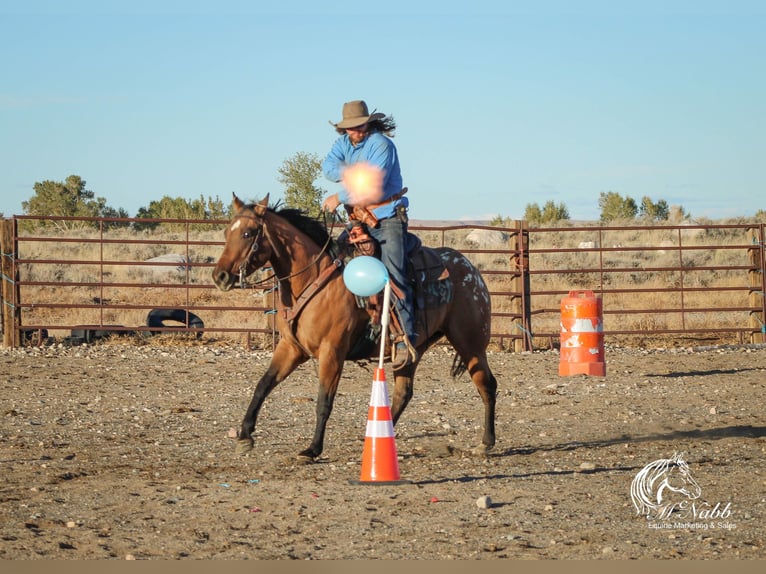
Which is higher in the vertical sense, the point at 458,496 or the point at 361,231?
the point at 361,231

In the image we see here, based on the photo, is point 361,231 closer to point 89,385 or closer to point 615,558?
point 615,558

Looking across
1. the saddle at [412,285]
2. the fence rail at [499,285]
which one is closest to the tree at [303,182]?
the fence rail at [499,285]

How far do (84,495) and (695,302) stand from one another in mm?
21965

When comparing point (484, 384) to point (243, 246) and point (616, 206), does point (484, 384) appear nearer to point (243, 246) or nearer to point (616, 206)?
point (243, 246)

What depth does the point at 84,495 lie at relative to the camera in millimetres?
6398

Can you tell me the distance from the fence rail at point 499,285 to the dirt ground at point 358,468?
164 cm

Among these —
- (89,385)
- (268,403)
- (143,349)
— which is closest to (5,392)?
(89,385)

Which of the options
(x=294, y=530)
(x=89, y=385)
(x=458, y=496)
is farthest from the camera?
(x=89, y=385)

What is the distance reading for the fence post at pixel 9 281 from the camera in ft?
52.5

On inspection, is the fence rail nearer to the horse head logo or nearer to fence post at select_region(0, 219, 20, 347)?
fence post at select_region(0, 219, 20, 347)

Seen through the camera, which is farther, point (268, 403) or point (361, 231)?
point (268, 403)

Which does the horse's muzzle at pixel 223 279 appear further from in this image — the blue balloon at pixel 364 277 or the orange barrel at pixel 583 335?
the orange barrel at pixel 583 335

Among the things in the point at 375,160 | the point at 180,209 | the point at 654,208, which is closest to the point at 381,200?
the point at 375,160

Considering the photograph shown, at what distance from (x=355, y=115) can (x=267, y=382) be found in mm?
2223
